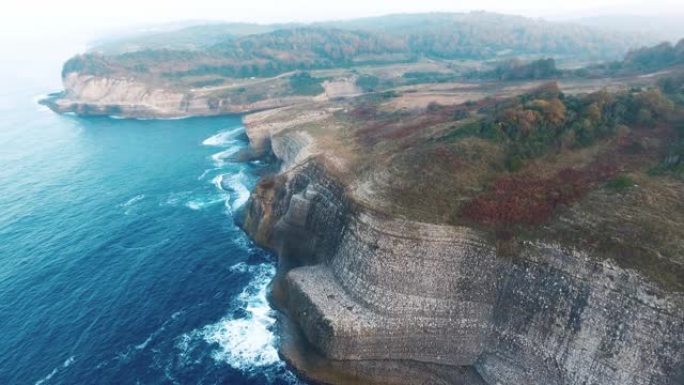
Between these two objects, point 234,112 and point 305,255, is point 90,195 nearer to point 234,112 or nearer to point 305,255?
point 305,255

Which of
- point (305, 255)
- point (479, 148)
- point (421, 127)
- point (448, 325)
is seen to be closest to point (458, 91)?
point (421, 127)

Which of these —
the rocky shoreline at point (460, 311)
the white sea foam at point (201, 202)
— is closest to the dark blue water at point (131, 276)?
the white sea foam at point (201, 202)

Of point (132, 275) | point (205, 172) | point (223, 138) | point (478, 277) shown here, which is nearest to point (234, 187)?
point (205, 172)

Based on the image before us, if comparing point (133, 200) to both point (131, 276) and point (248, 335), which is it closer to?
point (131, 276)

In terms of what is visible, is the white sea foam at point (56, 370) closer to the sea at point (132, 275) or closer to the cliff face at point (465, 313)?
the sea at point (132, 275)

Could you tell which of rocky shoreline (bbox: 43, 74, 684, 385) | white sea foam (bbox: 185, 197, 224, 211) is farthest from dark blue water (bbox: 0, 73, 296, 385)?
rocky shoreline (bbox: 43, 74, 684, 385)

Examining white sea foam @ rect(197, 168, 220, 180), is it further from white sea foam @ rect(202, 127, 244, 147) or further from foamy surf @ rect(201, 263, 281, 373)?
foamy surf @ rect(201, 263, 281, 373)
